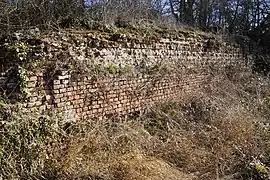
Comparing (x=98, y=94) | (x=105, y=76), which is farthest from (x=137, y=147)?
(x=105, y=76)

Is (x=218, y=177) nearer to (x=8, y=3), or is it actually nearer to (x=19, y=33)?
(x=19, y=33)

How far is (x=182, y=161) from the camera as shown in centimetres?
538

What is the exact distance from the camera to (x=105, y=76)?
21.3 feet

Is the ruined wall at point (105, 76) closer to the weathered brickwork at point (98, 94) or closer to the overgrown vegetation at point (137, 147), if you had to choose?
the weathered brickwork at point (98, 94)

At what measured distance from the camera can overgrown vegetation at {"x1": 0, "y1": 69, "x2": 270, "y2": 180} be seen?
15.3ft

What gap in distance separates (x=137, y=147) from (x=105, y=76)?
1.74 metres

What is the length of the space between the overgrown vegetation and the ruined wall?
358 mm

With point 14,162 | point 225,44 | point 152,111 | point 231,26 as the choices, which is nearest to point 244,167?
point 152,111

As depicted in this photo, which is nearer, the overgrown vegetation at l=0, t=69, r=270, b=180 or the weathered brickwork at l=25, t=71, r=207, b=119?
the overgrown vegetation at l=0, t=69, r=270, b=180

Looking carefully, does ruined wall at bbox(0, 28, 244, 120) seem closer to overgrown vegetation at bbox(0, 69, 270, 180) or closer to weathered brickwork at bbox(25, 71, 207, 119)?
weathered brickwork at bbox(25, 71, 207, 119)

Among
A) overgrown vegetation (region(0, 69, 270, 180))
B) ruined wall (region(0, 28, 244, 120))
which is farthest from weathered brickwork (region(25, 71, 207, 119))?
overgrown vegetation (region(0, 69, 270, 180))

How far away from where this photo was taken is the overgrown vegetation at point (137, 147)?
15.3ft

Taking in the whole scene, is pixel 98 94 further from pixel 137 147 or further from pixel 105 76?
pixel 137 147

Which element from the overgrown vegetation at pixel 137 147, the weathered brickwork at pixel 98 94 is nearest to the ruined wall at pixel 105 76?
the weathered brickwork at pixel 98 94
